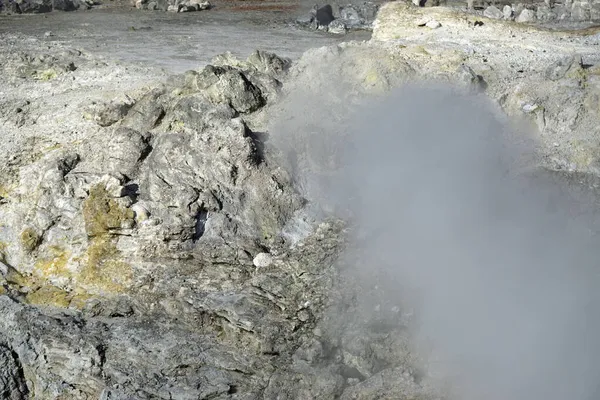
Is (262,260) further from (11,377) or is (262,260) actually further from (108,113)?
(108,113)

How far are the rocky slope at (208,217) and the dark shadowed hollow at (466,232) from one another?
0.67 feet

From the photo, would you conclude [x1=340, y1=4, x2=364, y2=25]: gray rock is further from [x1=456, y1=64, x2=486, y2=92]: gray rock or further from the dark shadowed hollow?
the dark shadowed hollow

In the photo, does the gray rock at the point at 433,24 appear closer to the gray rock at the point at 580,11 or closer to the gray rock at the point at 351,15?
the gray rock at the point at 351,15

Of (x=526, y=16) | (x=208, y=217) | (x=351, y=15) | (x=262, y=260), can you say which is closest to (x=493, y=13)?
(x=526, y=16)

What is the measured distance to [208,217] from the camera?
354 inches

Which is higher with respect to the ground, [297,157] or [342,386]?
[297,157]

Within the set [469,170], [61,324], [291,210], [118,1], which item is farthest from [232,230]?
[118,1]

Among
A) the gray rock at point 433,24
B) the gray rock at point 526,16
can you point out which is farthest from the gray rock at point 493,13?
the gray rock at point 433,24

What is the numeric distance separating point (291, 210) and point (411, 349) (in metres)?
2.72

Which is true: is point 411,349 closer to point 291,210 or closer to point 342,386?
point 342,386

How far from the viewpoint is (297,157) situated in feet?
32.2

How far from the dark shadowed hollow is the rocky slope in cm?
20

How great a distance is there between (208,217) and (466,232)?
329 cm

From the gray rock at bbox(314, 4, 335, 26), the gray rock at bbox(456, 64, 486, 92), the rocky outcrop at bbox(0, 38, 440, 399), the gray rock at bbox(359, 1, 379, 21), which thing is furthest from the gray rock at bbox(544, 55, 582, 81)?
the gray rock at bbox(314, 4, 335, 26)
